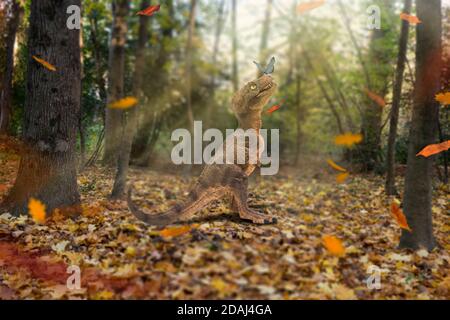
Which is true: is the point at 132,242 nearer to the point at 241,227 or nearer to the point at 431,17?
the point at 241,227

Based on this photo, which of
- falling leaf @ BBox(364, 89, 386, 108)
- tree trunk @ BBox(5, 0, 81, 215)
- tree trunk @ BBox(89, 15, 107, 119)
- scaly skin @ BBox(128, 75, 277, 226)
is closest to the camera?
scaly skin @ BBox(128, 75, 277, 226)

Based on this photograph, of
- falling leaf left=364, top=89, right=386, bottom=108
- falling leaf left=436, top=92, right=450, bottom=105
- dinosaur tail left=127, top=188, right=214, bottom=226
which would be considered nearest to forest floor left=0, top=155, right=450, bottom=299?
dinosaur tail left=127, top=188, right=214, bottom=226

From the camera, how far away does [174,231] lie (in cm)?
431

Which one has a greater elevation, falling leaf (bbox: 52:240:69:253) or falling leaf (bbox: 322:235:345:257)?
falling leaf (bbox: 322:235:345:257)

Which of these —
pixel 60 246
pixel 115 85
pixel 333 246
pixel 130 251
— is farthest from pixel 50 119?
pixel 333 246

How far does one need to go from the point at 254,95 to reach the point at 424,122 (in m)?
2.44

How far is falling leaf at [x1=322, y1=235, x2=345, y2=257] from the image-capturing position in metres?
4.41

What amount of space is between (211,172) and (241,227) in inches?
28.3

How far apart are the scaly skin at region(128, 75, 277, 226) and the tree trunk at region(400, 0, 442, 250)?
1.96m

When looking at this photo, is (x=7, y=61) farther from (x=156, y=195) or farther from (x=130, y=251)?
(x=130, y=251)

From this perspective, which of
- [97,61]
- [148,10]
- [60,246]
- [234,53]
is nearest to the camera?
[60,246]

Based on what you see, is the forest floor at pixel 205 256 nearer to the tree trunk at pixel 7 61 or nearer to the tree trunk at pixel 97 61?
the tree trunk at pixel 7 61

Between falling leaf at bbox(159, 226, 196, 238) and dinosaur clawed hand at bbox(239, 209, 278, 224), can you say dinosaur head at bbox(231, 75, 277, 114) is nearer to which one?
dinosaur clawed hand at bbox(239, 209, 278, 224)

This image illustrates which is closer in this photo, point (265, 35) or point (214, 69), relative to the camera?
point (214, 69)
